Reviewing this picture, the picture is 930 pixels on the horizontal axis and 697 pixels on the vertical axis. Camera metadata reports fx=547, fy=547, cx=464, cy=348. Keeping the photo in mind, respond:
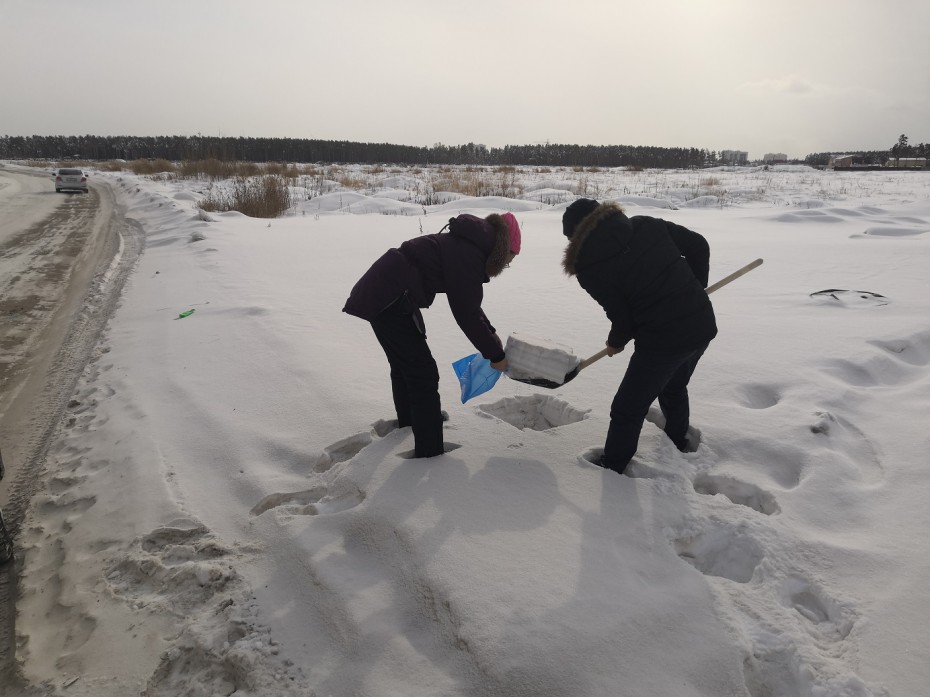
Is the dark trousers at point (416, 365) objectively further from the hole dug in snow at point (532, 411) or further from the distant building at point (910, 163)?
the distant building at point (910, 163)

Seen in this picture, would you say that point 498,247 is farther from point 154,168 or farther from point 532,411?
point 154,168

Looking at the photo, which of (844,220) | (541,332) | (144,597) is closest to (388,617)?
(144,597)

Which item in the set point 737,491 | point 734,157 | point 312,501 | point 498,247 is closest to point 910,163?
point 734,157

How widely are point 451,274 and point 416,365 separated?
0.50 m

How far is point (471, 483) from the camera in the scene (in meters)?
2.45

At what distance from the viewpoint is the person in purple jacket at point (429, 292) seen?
2383mm

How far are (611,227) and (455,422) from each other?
1.40m

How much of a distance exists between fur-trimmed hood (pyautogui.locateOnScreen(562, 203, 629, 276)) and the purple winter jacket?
0.98ft

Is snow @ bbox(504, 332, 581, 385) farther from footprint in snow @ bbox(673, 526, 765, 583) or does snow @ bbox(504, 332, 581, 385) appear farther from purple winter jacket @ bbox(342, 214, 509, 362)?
footprint in snow @ bbox(673, 526, 765, 583)

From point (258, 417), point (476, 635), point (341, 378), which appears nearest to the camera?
point (476, 635)

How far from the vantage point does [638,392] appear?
2428 millimetres

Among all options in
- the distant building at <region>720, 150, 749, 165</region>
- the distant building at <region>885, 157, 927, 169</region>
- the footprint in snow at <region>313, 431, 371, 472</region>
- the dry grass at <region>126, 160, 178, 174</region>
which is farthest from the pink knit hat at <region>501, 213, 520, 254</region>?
the distant building at <region>720, 150, 749, 165</region>

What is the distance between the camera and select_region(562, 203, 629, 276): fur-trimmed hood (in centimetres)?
227

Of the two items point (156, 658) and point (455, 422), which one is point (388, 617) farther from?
point (455, 422)
